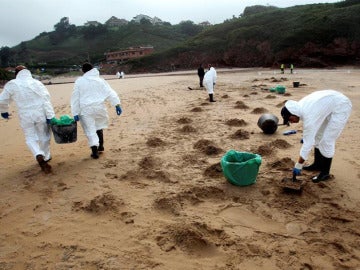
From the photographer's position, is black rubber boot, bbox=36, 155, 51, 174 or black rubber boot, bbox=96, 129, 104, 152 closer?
black rubber boot, bbox=36, 155, 51, 174

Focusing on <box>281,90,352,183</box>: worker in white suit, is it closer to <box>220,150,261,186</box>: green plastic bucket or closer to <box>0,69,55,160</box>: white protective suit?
<box>220,150,261,186</box>: green plastic bucket

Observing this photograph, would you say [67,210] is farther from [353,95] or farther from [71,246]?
[353,95]

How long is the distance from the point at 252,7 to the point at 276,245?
2710 inches

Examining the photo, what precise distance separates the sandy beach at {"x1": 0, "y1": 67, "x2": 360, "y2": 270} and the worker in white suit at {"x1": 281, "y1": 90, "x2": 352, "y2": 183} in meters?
0.56

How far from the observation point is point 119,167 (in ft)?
17.5

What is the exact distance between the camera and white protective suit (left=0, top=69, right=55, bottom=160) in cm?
507

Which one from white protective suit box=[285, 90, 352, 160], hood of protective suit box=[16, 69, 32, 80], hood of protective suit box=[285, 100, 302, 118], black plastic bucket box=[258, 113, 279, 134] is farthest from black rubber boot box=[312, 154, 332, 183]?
hood of protective suit box=[16, 69, 32, 80]

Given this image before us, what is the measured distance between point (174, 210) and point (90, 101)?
267 cm

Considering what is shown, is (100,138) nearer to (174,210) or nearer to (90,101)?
(90,101)

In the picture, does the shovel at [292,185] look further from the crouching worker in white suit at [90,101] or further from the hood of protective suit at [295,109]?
the crouching worker in white suit at [90,101]

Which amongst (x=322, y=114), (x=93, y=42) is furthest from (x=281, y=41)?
(x=93, y=42)

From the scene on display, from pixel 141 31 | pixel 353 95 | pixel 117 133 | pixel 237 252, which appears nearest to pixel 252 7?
pixel 141 31

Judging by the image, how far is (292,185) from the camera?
13.6ft

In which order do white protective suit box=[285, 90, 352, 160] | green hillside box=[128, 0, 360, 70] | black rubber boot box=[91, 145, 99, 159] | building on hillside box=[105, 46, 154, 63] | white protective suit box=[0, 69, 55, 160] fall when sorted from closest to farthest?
white protective suit box=[285, 90, 352, 160], white protective suit box=[0, 69, 55, 160], black rubber boot box=[91, 145, 99, 159], green hillside box=[128, 0, 360, 70], building on hillside box=[105, 46, 154, 63]
